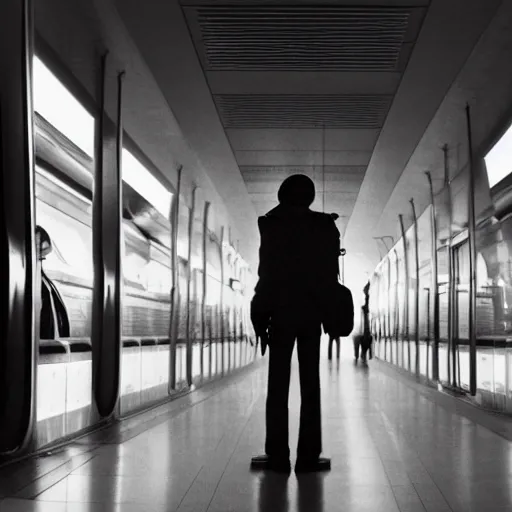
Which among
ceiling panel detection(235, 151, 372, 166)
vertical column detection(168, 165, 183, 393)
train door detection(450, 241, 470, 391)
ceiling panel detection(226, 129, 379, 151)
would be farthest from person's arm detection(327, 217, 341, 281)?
ceiling panel detection(235, 151, 372, 166)

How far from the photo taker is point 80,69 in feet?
22.1

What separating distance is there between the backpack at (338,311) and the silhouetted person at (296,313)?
0.04 m

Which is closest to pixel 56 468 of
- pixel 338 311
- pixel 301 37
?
pixel 338 311

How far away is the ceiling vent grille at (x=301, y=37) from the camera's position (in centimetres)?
608

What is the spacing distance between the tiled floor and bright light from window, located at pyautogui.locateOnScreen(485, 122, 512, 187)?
299cm

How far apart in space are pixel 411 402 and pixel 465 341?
1.62 metres

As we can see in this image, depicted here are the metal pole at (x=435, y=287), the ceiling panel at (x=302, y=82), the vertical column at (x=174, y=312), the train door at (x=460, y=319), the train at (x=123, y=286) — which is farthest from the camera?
the metal pole at (x=435, y=287)

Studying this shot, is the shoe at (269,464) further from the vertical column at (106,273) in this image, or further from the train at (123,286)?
the vertical column at (106,273)

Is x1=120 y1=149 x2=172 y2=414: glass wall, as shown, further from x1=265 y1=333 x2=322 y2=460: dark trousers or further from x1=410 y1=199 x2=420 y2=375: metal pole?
x1=410 y1=199 x2=420 y2=375: metal pole

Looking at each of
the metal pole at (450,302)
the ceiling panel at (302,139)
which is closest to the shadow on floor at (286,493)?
the ceiling panel at (302,139)

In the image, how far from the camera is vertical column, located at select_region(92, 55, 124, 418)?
6691 mm

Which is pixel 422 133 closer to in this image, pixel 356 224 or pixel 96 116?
pixel 96 116

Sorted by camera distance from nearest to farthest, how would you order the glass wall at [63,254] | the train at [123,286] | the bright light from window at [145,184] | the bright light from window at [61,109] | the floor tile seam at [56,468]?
1. the floor tile seam at [56,468]
2. the glass wall at [63,254]
3. the train at [123,286]
4. the bright light from window at [61,109]
5. the bright light from window at [145,184]

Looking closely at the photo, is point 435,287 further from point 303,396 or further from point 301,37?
point 303,396
